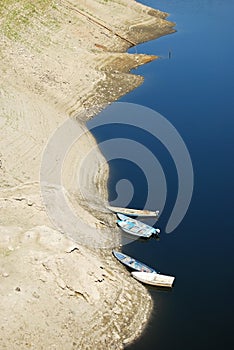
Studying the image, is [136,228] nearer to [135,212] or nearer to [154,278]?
[135,212]

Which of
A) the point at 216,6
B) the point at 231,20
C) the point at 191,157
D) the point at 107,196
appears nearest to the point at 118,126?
the point at 191,157

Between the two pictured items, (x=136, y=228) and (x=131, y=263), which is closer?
(x=131, y=263)

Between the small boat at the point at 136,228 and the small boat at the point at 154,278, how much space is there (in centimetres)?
353

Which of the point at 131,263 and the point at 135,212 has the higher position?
the point at 135,212

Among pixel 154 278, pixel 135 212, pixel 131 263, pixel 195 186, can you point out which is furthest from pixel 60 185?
pixel 154 278

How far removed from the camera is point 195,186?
1341 inches

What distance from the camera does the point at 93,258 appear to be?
26.0 meters

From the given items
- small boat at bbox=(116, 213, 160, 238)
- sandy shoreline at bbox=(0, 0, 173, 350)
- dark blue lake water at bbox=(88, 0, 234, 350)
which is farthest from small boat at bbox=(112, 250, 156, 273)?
small boat at bbox=(116, 213, 160, 238)

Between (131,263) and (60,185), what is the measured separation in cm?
762

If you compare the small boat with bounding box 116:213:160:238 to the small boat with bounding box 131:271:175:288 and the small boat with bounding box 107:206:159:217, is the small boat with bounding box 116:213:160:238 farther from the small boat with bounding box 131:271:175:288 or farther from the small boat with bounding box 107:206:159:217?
the small boat with bounding box 131:271:175:288

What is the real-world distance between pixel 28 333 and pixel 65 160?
15141 mm

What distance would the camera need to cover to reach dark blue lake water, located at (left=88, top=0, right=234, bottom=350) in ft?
79.5

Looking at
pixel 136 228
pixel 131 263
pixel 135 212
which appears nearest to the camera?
pixel 131 263

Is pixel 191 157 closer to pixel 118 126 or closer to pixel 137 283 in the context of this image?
pixel 118 126
